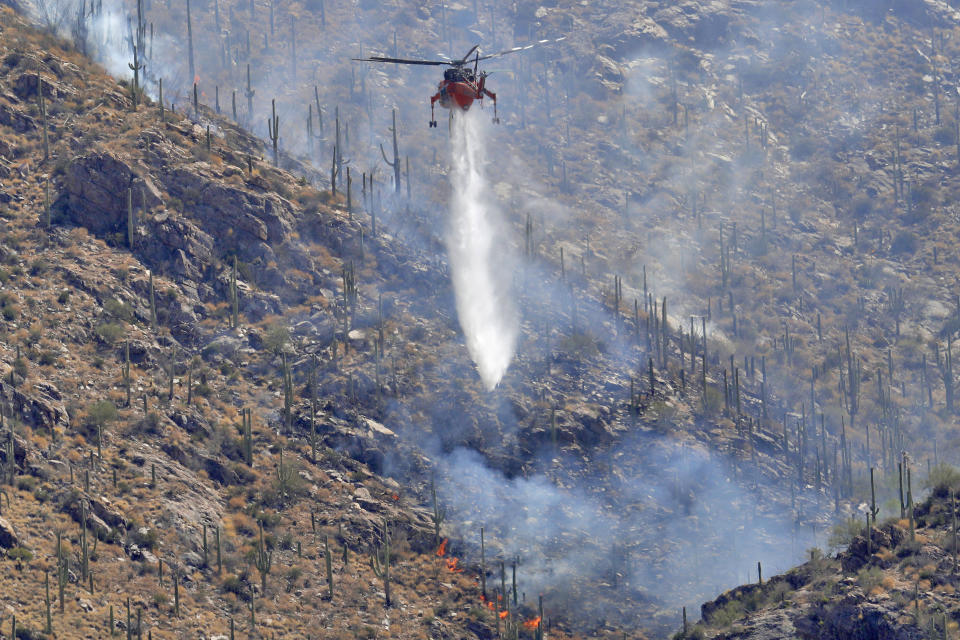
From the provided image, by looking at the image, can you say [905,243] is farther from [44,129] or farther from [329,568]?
[44,129]

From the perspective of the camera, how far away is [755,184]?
131750 mm

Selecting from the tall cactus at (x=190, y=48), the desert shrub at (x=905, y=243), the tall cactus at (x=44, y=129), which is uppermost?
the tall cactus at (x=190, y=48)

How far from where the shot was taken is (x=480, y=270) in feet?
348

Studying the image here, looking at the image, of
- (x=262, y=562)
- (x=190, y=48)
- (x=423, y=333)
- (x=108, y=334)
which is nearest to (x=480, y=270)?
(x=423, y=333)

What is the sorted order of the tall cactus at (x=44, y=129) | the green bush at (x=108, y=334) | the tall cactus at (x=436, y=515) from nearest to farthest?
the tall cactus at (x=436, y=515)
the green bush at (x=108, y=334)
the tall cactus at (x=44, y=129)

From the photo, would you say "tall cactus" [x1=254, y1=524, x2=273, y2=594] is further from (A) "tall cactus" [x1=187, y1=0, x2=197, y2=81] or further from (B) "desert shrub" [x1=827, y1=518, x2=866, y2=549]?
(A) "tall cactus" [x1=187, y1=0, x2=197, y2=81]

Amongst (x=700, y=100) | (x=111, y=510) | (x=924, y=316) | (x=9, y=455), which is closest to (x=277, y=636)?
(x=111, y=510)

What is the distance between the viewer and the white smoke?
97.9m

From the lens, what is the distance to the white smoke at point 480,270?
9788 cm

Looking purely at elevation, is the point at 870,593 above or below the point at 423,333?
below

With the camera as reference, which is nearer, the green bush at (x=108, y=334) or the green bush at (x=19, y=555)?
the green bush at (x=19, y=555)

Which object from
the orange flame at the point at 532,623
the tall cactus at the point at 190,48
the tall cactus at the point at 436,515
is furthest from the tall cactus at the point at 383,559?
the tall cactus at the point at 190,48

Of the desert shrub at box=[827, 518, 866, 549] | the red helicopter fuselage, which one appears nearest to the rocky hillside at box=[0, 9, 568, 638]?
the desert shrub at box=[827, 518, 866, 549]

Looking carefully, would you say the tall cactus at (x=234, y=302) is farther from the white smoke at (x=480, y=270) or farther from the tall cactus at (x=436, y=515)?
the tall cactus at (x=436, y=515)
